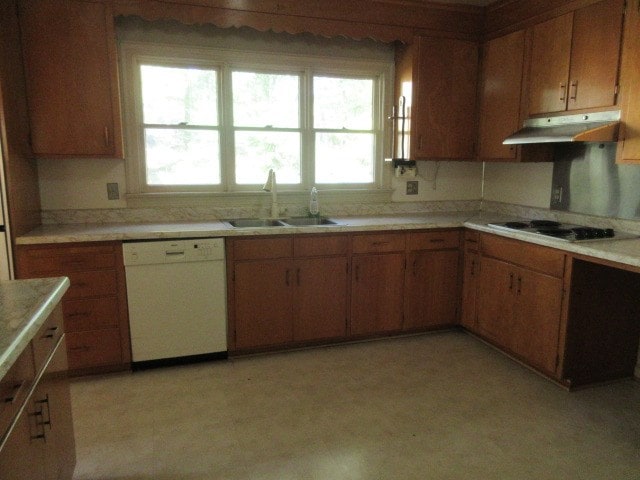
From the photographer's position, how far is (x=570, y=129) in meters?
2.89

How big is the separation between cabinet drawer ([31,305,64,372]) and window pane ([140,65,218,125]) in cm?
202

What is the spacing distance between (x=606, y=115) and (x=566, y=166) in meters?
0.70

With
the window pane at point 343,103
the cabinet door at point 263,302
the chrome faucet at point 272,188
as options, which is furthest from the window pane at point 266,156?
the cabinet door at point 263,302

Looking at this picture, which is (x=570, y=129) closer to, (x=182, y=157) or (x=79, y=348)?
(x=182, y=157)

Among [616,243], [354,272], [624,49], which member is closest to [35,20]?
[354,272]

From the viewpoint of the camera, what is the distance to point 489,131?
144 inches

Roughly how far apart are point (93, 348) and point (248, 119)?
1982 mm

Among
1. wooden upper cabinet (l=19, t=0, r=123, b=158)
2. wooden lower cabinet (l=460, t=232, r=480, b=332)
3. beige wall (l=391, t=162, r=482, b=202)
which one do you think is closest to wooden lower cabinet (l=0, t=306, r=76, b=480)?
wooden upper cabinet (l=19, t=0, r=123, b=158)

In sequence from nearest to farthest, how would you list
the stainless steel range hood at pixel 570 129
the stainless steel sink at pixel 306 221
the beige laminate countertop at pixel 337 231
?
the beige laminate countertop at pixel 337 231 < the stainless steel range hood at pixel 570 129 < the stainless steel sink at pixel 306 221

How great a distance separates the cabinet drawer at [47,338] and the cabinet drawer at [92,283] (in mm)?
1132

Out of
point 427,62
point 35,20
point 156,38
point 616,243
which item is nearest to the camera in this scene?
point 616,243

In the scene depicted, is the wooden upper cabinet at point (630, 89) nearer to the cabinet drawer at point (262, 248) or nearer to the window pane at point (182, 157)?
the cabinet drawer at point (262, 248)

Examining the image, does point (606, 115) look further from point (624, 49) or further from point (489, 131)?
point (489, 131)

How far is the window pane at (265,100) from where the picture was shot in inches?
140
